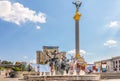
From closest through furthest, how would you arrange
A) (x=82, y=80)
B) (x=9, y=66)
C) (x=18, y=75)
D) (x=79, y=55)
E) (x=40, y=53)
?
(x=82, y=80)
(x=18, y=75)
(x=79, y=55)
(x=9, y=66)
(x=40, y=53)

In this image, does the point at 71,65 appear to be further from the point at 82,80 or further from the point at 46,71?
the point at 82,80

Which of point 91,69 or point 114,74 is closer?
point 114,74

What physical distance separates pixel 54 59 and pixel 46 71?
2.44 meters

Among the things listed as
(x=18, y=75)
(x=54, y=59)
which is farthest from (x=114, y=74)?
(x=18, y=75)

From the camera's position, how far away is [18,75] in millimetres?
57625

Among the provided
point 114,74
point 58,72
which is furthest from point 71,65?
point 114,74

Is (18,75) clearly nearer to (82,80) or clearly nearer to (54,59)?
(54,59)

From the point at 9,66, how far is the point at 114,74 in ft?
215

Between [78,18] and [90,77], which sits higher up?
[78,18]

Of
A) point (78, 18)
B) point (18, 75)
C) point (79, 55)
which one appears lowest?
point (18, 75)

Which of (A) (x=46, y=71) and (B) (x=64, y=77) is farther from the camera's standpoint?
(A) (x=46, y=71)

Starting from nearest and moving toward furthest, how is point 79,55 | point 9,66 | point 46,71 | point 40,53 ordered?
point 46,71 → point 79,55 → point 9,66 → point 40,53

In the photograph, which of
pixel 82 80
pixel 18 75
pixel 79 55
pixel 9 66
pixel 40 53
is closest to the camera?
pixel 82 80

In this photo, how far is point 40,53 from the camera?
13175 cm
